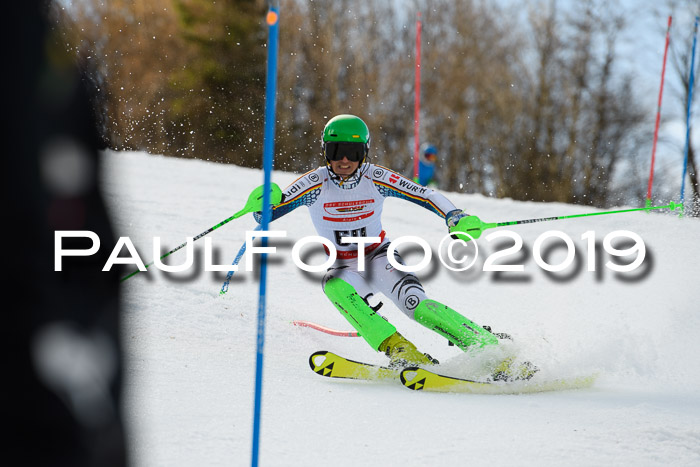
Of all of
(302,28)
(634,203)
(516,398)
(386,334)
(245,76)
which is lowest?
(516,398)

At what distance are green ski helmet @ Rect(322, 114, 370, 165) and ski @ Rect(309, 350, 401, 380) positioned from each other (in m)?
1.16

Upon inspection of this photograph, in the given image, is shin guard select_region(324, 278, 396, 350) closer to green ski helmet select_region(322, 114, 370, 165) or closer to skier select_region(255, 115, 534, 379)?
skier select_region(255, 115, 534, 379)

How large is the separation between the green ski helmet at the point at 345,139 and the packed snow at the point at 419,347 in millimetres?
1244

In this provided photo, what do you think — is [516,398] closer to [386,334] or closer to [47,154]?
[386,334]

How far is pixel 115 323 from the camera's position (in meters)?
0.66

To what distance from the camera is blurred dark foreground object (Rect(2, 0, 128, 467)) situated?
562 millimetres

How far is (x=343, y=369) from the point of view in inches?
156

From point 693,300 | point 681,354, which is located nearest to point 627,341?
point 681,354

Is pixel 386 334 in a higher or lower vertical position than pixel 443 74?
lower

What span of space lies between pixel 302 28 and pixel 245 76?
2805 millimetres

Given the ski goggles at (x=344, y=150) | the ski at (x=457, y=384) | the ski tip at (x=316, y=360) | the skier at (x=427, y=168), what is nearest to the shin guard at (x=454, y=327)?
the ski at (x=457, y=384)

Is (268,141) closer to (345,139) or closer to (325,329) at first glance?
(345,139)

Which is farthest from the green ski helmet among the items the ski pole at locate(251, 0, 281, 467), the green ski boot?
the ski pole at locate(251, 0, 281, 467)

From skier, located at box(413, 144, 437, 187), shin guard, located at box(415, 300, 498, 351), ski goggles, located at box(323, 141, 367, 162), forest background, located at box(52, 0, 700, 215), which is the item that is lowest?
shin guard, located at box(415, 300, 498, 351)
